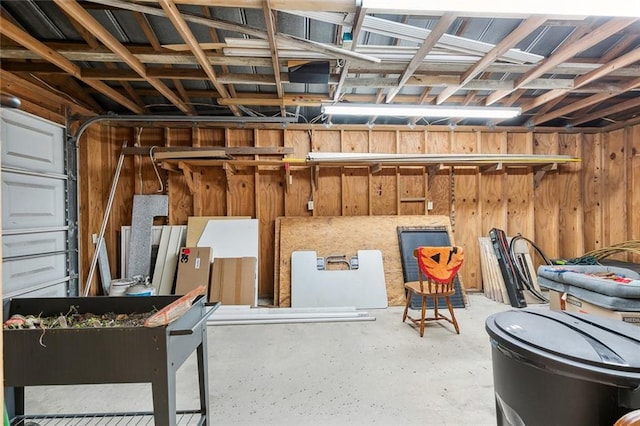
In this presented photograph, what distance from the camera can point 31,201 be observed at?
3082 millimetres

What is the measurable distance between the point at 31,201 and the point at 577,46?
195 inches

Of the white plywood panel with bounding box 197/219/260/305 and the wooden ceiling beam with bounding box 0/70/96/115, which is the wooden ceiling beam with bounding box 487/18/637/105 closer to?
the white plywood panel with bounding box 197/219/260/305

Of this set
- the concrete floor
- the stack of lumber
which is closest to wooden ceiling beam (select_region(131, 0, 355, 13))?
the concrete floor

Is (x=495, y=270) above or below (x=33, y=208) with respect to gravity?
below

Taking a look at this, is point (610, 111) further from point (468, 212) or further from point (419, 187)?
point (419, 187)

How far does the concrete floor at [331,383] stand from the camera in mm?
2061

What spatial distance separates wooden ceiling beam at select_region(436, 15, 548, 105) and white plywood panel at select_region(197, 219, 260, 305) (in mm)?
2952

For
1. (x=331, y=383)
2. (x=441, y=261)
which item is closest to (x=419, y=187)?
(x=441, y=261)

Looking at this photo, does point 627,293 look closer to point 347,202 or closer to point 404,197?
point 404,197

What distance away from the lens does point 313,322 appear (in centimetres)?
362

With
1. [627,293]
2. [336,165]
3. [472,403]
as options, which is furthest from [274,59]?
[627,293]

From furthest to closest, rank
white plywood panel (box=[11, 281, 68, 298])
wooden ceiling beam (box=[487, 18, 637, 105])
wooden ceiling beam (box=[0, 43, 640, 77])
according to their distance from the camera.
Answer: white plywood panel (box=[11, 281, 68, 298])
wooden ceiling beam (box=[0, 43, 640, 77])
wooden ceiling beam (box=[487, 18, 637, 105])

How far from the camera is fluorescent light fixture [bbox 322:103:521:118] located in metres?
3.43

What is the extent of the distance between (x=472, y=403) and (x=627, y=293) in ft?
5.25
